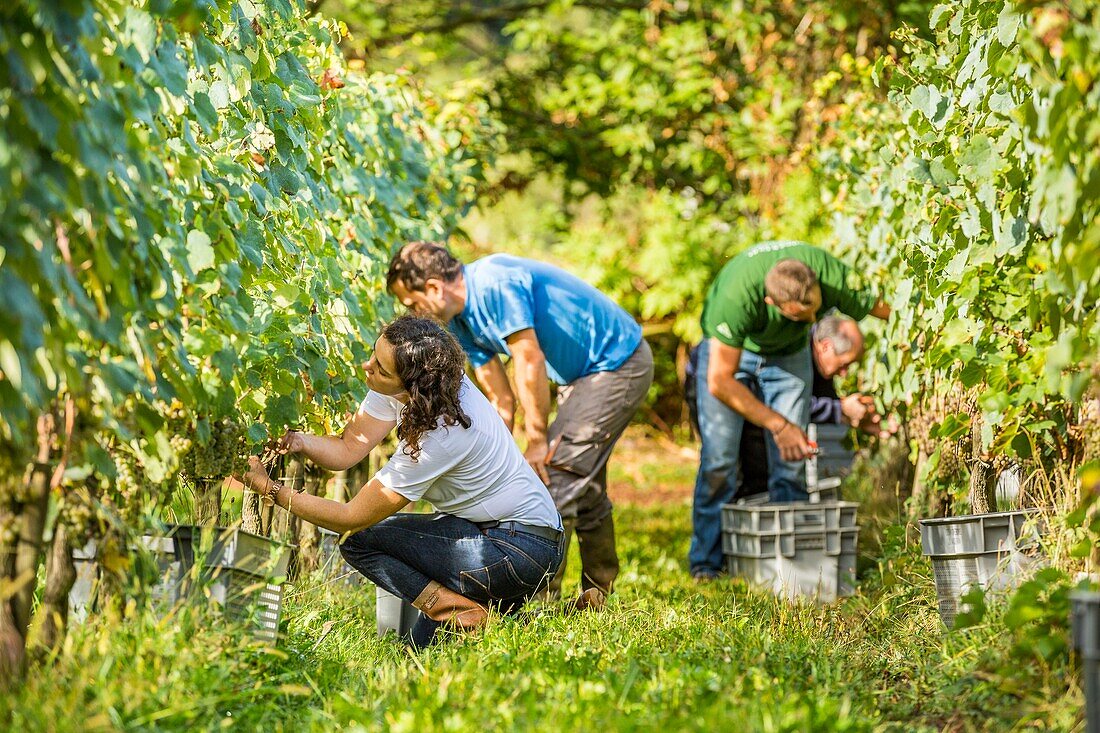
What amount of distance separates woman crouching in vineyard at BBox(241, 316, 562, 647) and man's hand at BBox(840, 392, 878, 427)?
8.46ft

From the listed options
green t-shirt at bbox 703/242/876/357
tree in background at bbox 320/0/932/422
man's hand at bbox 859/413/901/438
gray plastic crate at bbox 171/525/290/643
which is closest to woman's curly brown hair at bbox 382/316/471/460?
gray plastic crate at bbox 171/525/290/643

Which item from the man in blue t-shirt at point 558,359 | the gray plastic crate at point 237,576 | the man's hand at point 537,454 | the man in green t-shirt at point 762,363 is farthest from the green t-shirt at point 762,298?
the gray plastic crate at point 237,576

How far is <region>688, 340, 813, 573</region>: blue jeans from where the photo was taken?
5.27 meters

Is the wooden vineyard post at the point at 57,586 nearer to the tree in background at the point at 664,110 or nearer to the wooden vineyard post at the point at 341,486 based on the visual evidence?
the wooden vineyard post at the point at 341,486

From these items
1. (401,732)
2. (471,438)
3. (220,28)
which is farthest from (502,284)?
(401,732)

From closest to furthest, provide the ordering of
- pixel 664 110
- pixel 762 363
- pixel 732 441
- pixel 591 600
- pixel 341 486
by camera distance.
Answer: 1. pixel 591 600
2. pixel 341 486
3. pixel 732 441
4. pixel 762 363
5. pixel 664 110

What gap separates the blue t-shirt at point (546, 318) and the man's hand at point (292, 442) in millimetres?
1025

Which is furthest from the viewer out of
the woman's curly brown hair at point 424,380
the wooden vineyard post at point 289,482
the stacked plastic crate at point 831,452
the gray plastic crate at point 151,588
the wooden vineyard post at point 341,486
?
the stacked plastic crate at point 831,452

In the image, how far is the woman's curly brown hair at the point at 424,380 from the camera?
3.25m

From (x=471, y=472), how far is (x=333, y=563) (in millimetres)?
950

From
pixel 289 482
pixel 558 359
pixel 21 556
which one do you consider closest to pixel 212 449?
pixel 21 556

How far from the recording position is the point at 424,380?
3273 mm

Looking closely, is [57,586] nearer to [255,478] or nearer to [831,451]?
[255,478]

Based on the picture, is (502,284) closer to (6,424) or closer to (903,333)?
(903,333)
